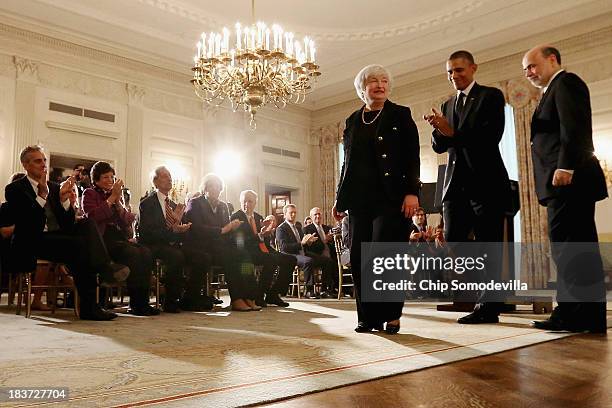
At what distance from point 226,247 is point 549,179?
263 centimetres

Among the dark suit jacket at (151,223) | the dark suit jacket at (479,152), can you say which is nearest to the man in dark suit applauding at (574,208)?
the dark suit jacket at (479,152)

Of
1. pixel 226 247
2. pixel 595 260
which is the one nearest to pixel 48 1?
pixel 226 247

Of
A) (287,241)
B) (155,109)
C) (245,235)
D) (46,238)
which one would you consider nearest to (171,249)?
(245,235)

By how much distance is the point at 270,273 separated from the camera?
4797 mm

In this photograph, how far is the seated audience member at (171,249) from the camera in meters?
3.96

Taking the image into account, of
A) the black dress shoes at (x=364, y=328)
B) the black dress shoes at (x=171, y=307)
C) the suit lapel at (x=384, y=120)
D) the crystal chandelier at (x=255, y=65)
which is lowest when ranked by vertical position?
the black dress shoes at (x=171, y=307)

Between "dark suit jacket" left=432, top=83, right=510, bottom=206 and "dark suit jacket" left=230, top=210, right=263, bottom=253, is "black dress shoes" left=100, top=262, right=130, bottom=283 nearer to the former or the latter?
"dark suit jacket" left=230, top=210, right=263, bottom=253

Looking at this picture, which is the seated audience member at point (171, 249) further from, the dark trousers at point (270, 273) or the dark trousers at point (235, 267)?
the dark trousers at point (270, 273)

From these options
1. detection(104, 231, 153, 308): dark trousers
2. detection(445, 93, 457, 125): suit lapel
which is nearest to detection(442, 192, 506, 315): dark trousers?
detection(445, 93, 457, 125): suit lapel

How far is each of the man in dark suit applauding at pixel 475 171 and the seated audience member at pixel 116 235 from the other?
7.06 ft

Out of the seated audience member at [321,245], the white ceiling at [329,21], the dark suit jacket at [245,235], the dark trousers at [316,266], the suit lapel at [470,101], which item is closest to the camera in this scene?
the suit lapel at [470,101]

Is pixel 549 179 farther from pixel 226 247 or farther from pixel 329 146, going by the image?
pixel 329 146

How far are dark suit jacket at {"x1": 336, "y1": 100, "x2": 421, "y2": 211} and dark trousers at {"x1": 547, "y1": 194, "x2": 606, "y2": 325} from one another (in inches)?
26.3

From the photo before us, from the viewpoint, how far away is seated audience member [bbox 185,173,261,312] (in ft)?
13.7
